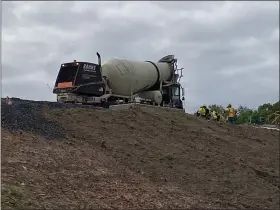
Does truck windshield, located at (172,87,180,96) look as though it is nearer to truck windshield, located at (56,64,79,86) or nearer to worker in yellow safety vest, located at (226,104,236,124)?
worker in yellow safety vest, located at (226,104,236,124)

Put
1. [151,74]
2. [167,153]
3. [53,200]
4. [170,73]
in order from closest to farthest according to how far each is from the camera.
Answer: [53,200]
[167,153]
[151,74]
[170,73]

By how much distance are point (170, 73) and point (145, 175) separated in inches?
605

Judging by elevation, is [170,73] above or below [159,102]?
above

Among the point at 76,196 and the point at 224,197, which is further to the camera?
the point at 224,197

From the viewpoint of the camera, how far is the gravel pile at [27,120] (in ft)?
43.5

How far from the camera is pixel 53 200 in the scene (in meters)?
9.57

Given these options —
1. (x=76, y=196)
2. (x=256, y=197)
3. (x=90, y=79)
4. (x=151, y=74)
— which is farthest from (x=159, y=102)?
(x=76, y=196)

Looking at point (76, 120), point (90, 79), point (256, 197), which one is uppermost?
point (90, 79)

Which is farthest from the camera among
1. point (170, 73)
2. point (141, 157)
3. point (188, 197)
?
point (170, 73)

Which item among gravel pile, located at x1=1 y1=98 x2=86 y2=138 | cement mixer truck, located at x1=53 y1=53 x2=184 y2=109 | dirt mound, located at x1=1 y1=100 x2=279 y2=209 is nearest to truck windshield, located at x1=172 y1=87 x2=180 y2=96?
cement mixer truck, located at x1=53 y1=53 x2=184 y2=109

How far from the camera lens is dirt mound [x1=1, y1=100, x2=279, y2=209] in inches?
408

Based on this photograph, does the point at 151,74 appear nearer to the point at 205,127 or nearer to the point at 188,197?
the point at 205,127

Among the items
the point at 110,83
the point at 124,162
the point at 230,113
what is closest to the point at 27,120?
the point at 124,162

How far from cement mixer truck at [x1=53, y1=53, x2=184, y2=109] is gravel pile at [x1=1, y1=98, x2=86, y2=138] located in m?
5.38
